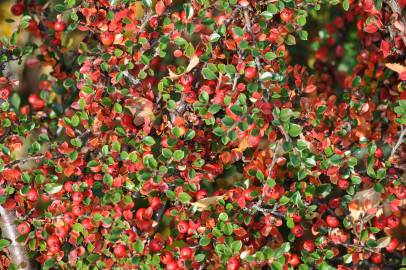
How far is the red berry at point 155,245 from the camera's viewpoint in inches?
84.9

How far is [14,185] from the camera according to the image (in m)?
2.21

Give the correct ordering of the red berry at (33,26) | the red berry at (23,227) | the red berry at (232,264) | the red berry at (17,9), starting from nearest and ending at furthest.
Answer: the red berry at (232,264)
the red berry at (23,227)
the red berry at (17,9)
the red berry at (33,26)

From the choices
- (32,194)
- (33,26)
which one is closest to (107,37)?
(32,194)

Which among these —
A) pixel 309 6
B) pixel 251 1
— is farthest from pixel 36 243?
pixel 309 6

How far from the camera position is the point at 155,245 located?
7.07 feet

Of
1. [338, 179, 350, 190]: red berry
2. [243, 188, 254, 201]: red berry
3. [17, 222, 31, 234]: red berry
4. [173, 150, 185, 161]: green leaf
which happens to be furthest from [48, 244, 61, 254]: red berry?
[338, 179, 350, 190]: red berry

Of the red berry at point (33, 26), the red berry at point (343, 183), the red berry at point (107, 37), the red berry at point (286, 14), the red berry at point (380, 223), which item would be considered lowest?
the red berry at point (380, 223)

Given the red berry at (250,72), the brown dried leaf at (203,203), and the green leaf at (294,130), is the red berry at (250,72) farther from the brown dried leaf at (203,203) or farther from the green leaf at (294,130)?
the brown dried leaf at (203,203)

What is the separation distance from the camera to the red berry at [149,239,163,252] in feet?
7.07

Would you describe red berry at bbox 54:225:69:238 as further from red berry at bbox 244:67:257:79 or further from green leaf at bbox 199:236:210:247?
red berry at bbox 244:67:257:79

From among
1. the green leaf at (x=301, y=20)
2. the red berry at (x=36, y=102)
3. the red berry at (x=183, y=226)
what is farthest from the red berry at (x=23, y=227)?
the green leaf at (x=301, y=20)

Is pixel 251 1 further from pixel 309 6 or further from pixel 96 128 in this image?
pixel 96 128

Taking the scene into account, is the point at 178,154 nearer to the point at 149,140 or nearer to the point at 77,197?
the point at 149,140

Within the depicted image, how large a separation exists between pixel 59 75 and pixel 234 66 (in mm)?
970
